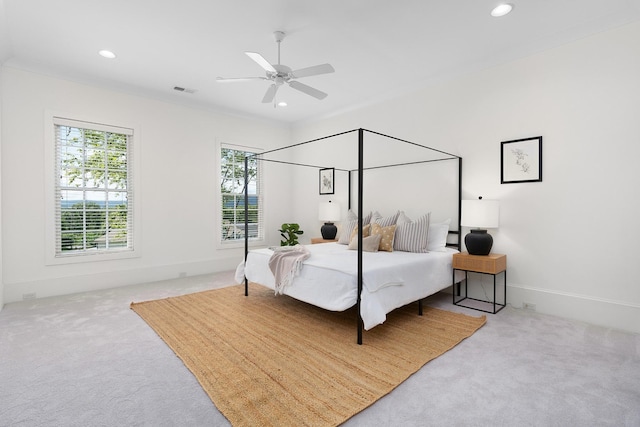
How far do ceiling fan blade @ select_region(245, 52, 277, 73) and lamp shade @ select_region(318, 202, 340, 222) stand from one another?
264 centimetres

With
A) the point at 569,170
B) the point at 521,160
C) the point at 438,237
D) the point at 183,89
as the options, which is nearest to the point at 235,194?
the point at 183,89

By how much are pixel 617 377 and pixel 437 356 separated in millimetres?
1102

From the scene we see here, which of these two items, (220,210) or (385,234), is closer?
(385,234)

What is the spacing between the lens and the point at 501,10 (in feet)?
9.12

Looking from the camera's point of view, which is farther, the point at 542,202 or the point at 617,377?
the point at 542,202

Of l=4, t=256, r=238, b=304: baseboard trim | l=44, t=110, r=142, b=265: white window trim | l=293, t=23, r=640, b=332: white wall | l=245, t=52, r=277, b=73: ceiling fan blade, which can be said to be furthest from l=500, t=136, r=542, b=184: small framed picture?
l=44, t=110, r=142, b=265: white window trim

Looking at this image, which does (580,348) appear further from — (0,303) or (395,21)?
(0,303)

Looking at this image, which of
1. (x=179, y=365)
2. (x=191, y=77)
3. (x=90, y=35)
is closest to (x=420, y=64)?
(x=191, y=77)

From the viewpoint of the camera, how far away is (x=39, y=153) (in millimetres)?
3928

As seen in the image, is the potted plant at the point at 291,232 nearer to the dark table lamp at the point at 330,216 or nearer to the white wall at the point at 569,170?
the dark table lamp at the point at 330,216

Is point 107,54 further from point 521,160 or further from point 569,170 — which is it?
point 569,170

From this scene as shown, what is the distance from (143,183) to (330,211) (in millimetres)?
2879

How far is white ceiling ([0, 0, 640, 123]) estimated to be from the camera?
276cm

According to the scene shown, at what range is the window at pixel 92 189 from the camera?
414cm
